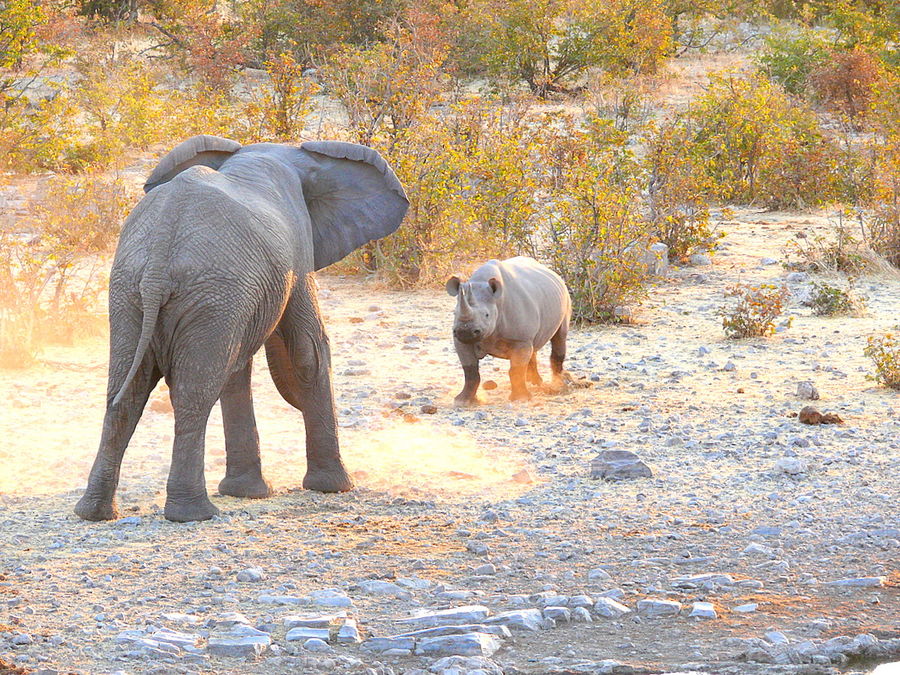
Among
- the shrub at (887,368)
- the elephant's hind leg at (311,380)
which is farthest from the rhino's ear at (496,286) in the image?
the shrub at (887,368)

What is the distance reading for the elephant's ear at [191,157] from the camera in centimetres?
645

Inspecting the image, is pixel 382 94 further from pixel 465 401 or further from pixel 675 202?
pixel 465 401

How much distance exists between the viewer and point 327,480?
22.1ft

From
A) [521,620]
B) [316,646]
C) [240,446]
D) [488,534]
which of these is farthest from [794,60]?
[316,646]

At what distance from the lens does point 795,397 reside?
8773 mm

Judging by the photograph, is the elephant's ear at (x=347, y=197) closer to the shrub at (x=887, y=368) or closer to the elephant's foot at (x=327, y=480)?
the elephant's foot at (x=327, y=480)

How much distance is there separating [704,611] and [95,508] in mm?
2798

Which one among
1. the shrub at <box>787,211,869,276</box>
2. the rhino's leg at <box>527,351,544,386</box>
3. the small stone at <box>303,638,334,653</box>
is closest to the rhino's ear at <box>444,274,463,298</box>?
the rhino's leg at <box>527,351,544,386</box>

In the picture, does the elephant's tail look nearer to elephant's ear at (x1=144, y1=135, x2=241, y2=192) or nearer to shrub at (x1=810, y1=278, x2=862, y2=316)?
elephant's ear at (x1=144, y1=135, x2=241, y2=192)

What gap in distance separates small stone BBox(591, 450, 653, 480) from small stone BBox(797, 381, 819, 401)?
7.03ft

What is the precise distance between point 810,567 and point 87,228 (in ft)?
27.4

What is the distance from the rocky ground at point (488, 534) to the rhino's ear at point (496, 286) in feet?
2.53

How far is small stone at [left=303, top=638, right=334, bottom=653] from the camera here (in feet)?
14.7

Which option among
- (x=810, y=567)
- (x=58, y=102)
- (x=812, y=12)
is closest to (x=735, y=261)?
(x=58, y=102)
